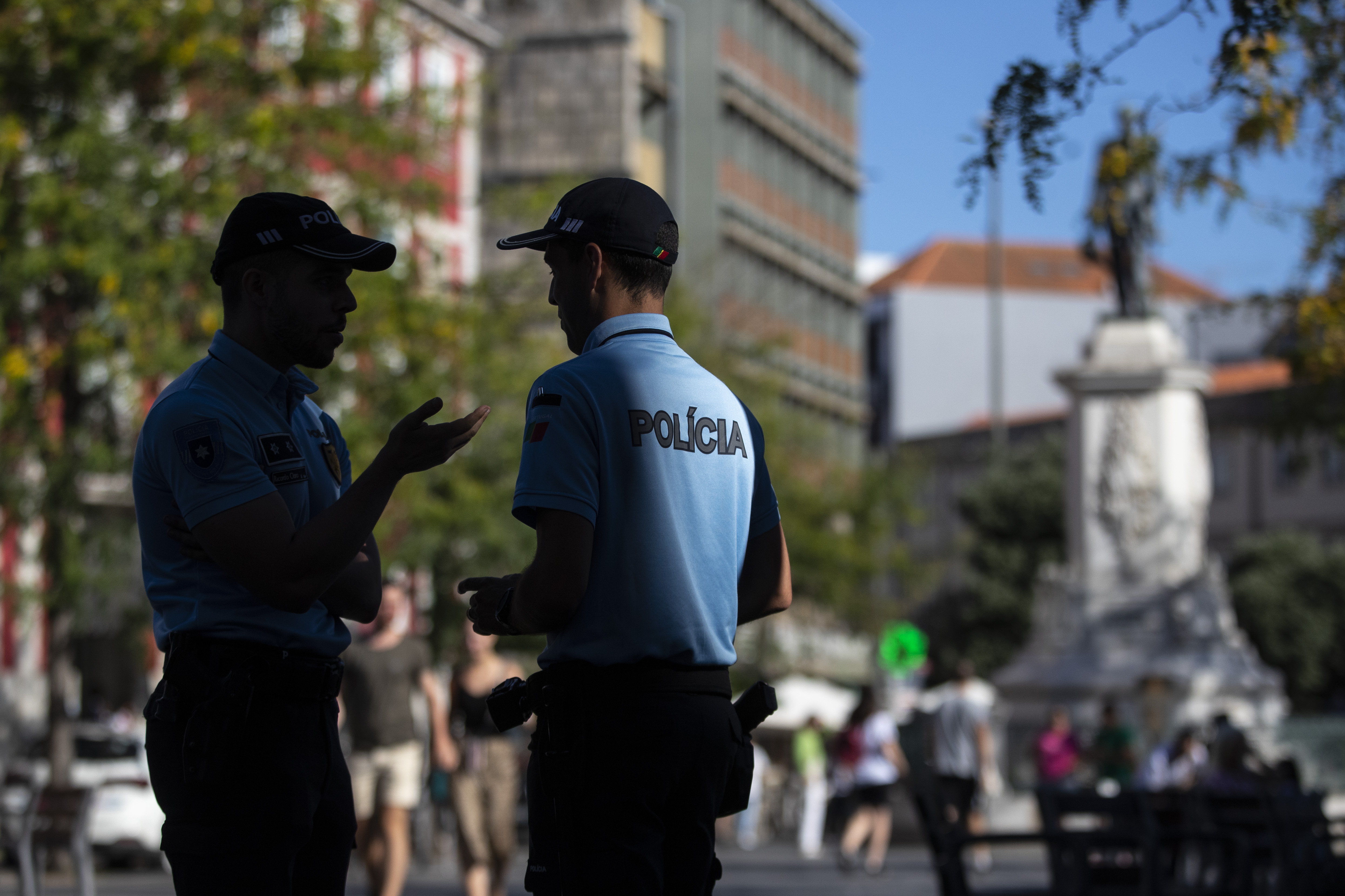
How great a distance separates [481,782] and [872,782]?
844cm

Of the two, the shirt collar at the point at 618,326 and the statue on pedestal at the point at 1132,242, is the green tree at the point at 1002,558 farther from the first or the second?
the shirt collar at the point at 618,326

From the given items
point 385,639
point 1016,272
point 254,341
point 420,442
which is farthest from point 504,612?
point 1016,272

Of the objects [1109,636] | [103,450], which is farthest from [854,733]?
[103,450]

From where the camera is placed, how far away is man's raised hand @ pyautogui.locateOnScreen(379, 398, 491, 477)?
4.13 meters

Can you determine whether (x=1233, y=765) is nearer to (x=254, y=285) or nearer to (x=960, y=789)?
(x=960, y=789)

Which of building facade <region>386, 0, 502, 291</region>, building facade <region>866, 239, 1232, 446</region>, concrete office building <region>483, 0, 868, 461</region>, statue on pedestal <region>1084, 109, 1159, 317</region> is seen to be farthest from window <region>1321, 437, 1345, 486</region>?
statue on pedestal <region>1084, 109, 1159, 317</region>

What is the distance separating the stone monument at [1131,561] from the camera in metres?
24.7

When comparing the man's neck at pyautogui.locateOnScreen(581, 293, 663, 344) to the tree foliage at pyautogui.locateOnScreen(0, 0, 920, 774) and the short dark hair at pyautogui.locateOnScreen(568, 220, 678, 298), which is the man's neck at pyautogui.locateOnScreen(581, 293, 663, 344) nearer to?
the short dark hair at pyautogui.locateOnScreen(568, 220, 678, 298)

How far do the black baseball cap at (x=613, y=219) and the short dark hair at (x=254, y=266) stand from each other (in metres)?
0.49

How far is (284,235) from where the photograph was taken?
4.49 metres

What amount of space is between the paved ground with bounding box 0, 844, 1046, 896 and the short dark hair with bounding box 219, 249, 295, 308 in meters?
12.2

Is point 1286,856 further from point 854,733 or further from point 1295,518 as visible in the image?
point 1295,518

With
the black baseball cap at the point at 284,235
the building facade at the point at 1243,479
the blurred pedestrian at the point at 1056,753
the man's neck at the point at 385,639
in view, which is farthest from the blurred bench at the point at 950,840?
the building facade at the point at 1243,479

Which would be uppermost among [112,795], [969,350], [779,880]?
[969,350]
